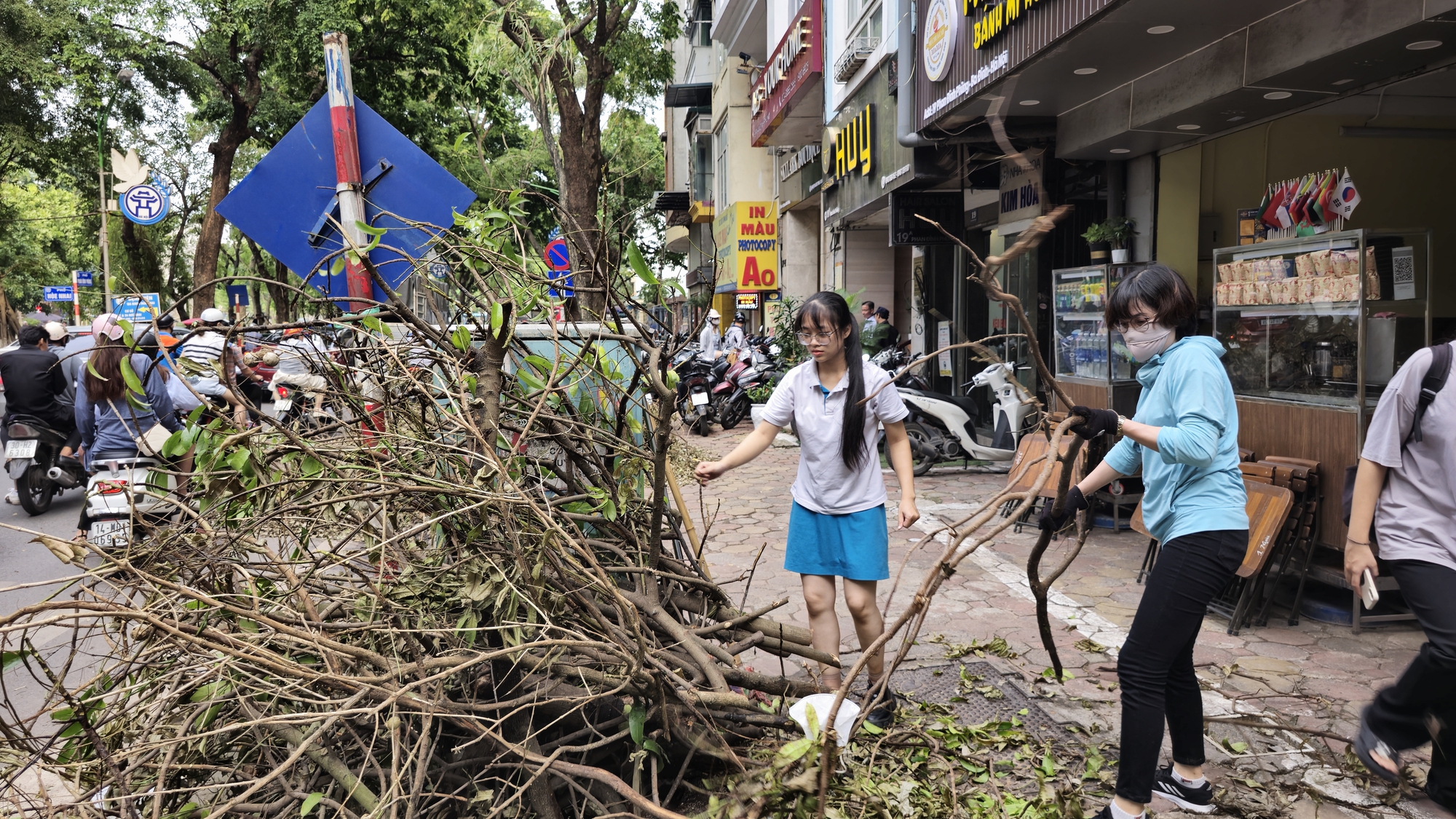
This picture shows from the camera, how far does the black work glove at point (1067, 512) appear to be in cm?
288

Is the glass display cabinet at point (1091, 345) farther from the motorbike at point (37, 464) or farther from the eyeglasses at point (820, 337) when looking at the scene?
the motorbike at point (37, 464)

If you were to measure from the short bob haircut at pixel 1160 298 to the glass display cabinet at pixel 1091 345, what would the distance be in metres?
3.90

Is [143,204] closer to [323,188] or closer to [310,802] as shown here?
[323,188]

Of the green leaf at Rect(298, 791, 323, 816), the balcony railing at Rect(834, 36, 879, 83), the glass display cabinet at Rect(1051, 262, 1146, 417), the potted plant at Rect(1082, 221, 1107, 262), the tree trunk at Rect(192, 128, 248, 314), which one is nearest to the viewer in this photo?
Answer: the green leaf at Rect(298, 791, 323, 816)

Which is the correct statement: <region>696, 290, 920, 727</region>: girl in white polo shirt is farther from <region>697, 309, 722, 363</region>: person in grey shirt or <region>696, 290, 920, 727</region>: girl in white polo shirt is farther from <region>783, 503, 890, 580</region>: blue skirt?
<region>697, 309, 722, 363</region>: person in grey shirt

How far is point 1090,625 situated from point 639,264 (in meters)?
3.37

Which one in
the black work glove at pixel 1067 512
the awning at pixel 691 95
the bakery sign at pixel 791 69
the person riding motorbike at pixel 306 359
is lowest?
the black work glove at pixel 1067 512

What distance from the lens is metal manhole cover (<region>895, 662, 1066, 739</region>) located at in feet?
12.3

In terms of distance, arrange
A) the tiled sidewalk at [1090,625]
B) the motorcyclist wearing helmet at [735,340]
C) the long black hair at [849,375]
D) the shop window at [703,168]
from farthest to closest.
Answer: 1. the shop window at [703,168]
2. the motorcyclist wearing helmet at [735,340]
3. the tiled sidewalk at [1090,625]
4. the long black hair at [849,375]

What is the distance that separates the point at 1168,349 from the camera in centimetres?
297

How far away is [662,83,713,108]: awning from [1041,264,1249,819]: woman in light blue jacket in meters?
29.7

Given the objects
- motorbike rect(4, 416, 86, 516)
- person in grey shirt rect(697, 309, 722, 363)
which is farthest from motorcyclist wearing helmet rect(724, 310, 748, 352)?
motorbike rect(4, 416, 86, 516)

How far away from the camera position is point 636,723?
2.59 m

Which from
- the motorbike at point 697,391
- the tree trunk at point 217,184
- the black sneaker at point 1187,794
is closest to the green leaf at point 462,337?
the black sneaker at point 1187,794
